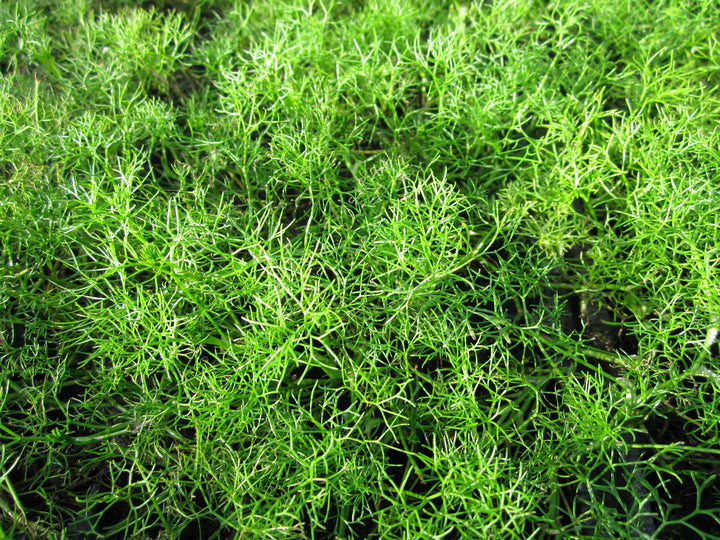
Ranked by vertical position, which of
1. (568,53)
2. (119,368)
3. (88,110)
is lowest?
(119,368)

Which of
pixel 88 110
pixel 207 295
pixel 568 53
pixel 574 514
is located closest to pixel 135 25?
pixel 88 110

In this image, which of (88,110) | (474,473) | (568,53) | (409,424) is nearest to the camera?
(474,473)

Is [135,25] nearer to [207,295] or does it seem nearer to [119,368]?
[207,295]

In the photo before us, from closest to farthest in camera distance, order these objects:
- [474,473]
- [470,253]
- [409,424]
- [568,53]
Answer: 1. [474,473]
2. [409,424]
3. [470,253]
4. [568,53]

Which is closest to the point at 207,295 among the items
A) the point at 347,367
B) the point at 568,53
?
the point at 347,367

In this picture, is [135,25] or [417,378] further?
[135,25]

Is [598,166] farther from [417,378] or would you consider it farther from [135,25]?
[135,25]

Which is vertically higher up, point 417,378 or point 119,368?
point 417,378
